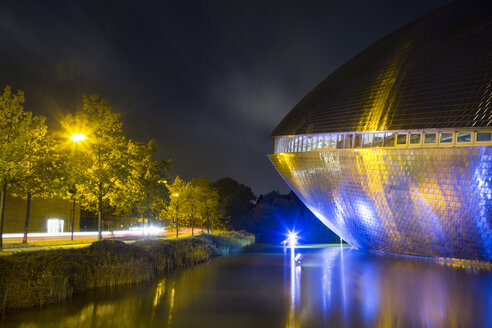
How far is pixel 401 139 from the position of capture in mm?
25422

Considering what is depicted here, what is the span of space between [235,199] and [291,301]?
84.5 meters

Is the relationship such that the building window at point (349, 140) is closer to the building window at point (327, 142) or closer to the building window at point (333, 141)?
the building window at point (333, 141)

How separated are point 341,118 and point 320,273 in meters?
10.3

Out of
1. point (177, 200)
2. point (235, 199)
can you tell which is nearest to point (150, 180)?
point (177, 200)

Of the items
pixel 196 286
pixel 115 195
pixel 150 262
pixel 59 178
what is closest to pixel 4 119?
pixel 59 178

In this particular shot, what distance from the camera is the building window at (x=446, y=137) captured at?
23.5 m

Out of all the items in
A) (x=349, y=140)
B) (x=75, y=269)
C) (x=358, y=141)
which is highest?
(x=349, y=140)

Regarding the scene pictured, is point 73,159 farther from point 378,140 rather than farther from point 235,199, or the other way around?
point 235,199

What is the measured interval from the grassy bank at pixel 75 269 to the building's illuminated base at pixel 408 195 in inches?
437

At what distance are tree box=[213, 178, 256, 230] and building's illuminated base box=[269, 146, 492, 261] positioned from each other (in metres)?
58.9

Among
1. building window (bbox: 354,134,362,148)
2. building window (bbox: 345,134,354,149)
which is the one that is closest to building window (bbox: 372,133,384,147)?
building window (bbox: 354,134,362,148)

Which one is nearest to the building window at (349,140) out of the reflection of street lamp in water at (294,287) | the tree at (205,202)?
the reflection of street lamp in water at (294,287)

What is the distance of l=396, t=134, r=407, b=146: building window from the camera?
2526 cm

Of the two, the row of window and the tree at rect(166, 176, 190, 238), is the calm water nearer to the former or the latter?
the row of window
